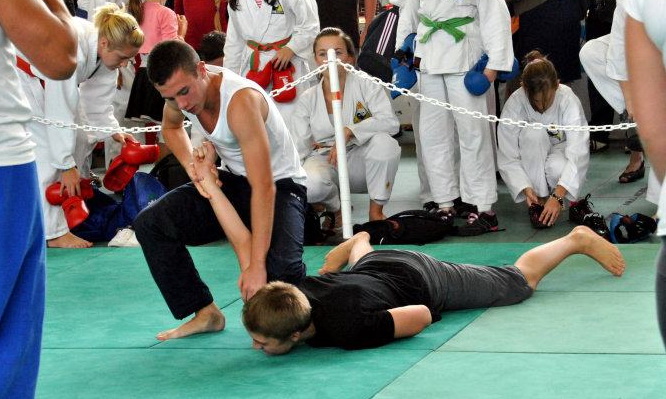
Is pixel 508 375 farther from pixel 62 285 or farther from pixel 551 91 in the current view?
pixel 551 91

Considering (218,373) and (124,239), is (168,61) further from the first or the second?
(124,239)

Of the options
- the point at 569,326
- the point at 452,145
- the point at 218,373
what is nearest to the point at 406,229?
the point at 452,145

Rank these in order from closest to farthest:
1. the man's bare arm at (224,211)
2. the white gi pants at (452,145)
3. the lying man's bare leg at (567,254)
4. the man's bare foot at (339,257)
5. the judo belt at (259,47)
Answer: the man's bare arm at (224,211) < the lying man's bare leg at (567,254) < the man's bare foot at (339,257) < the white gi pants at (452,145) < the judo belt at (259,47)

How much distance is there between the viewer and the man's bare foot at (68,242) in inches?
289

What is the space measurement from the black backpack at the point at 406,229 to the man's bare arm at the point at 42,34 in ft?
14.7

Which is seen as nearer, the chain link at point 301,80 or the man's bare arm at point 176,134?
the man's bare arm at point 176,134

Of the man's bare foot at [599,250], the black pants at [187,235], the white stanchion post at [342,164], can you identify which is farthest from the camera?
the white stanchion post at [342,164]

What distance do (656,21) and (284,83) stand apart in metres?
6.28

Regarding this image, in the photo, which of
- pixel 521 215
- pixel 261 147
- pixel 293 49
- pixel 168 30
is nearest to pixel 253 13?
pixel 293 49

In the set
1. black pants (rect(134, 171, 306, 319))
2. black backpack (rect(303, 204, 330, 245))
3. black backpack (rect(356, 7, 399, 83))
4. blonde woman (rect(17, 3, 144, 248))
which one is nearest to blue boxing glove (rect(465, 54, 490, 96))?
black backpack (rect(356, 7, 399, 83))

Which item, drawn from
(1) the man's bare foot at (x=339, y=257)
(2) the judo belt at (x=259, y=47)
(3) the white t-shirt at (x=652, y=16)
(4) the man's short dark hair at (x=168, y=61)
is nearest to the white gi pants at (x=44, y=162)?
(2) the judo belt at (x=259, y=47)

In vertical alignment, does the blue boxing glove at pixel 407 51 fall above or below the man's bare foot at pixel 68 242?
above

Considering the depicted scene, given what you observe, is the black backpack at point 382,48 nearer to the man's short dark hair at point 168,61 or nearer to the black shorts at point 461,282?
the black shorts at point 461,282

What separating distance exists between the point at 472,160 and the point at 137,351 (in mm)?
3273
